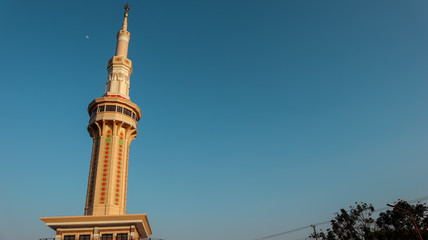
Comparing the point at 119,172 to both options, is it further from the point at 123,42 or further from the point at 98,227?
the point at 123,42

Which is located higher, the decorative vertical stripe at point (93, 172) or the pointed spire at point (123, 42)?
the pointed spire at point (123, 42)

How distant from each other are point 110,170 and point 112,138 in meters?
5.19

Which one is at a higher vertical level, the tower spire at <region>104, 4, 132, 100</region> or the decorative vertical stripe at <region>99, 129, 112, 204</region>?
the tower spire at <region>104, 4, 132, 100</region>

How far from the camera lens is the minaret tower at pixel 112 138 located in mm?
40219

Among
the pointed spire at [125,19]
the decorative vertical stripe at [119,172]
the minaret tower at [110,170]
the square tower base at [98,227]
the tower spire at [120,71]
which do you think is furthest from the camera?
the pointed spire at [125,19]

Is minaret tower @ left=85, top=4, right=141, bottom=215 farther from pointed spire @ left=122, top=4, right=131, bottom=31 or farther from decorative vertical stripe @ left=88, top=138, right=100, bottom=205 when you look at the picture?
pointed spire @ left=122, top=4, right=131, bottom=31

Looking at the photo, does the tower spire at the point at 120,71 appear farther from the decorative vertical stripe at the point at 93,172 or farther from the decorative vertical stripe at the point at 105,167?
the decorative vertical stripe at the point at 93,172

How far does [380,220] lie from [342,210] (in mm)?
10204

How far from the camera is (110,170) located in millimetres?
41656

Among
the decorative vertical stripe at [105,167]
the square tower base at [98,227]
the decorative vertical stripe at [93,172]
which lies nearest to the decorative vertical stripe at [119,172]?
the decorative vertical stripe at [105,167]

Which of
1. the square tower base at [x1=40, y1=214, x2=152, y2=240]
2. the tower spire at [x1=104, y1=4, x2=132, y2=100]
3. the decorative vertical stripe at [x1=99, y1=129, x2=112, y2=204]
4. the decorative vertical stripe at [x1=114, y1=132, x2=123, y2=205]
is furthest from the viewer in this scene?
the tower spire at [x1=104, y1=4, x2=132, y2=100]

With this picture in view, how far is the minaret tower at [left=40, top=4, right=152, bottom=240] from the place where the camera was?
34906 mm

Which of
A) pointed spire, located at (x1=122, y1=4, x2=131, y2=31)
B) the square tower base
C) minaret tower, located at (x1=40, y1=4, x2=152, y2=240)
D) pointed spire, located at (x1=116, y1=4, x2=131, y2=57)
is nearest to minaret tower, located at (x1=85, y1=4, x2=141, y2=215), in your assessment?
minaret tower, located at (x1=40, y1=4, x2=152, y2=240)

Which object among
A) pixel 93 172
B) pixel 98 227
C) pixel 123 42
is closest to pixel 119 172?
pixel 93 172
